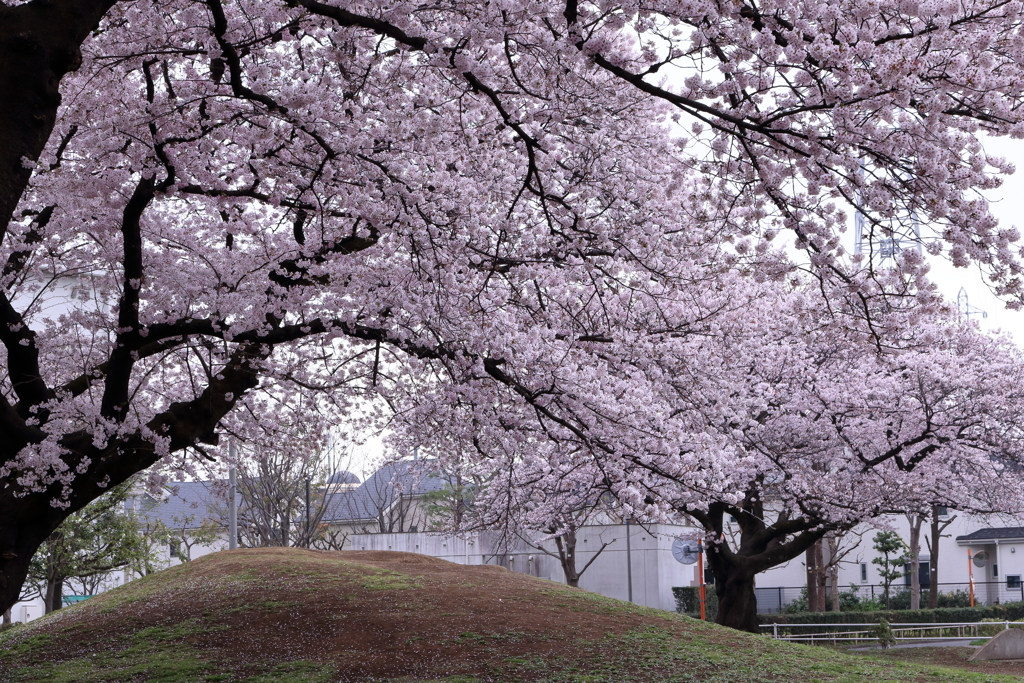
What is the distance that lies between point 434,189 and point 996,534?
1338 inches

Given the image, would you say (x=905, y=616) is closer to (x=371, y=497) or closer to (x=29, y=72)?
(x=371, y=497)

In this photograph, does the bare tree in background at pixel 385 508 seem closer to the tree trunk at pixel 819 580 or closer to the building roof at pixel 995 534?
the tree trunk at pixel 819 580

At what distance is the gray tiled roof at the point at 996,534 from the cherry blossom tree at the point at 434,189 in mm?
28141

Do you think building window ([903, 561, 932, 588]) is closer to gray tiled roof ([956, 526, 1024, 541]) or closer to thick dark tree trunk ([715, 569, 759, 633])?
gray tiled roof ([956, 526, 1024, 541])

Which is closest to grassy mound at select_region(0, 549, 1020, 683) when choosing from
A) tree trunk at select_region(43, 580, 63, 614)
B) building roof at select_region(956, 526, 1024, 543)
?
tree trunk at select_region(43, 580, 63, 614)

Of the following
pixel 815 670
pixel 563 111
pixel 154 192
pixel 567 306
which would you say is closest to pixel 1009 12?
pixel 563 111

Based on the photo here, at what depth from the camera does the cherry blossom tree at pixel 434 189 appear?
18.0 ft

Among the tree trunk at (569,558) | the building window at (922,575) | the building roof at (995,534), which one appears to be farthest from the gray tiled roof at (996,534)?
the tree trunk at (569,558)

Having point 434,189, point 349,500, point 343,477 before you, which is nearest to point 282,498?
point 343,477

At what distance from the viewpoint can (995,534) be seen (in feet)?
117

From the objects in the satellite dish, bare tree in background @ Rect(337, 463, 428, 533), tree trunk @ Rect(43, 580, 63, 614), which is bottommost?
tree trunk @ Rect(43, 580, 63, 614)

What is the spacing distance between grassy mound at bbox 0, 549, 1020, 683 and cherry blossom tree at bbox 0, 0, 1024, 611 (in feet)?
6.76

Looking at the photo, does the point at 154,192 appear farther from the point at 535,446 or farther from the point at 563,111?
the point at 535,446

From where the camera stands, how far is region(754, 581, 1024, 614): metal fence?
32094 millimetres
